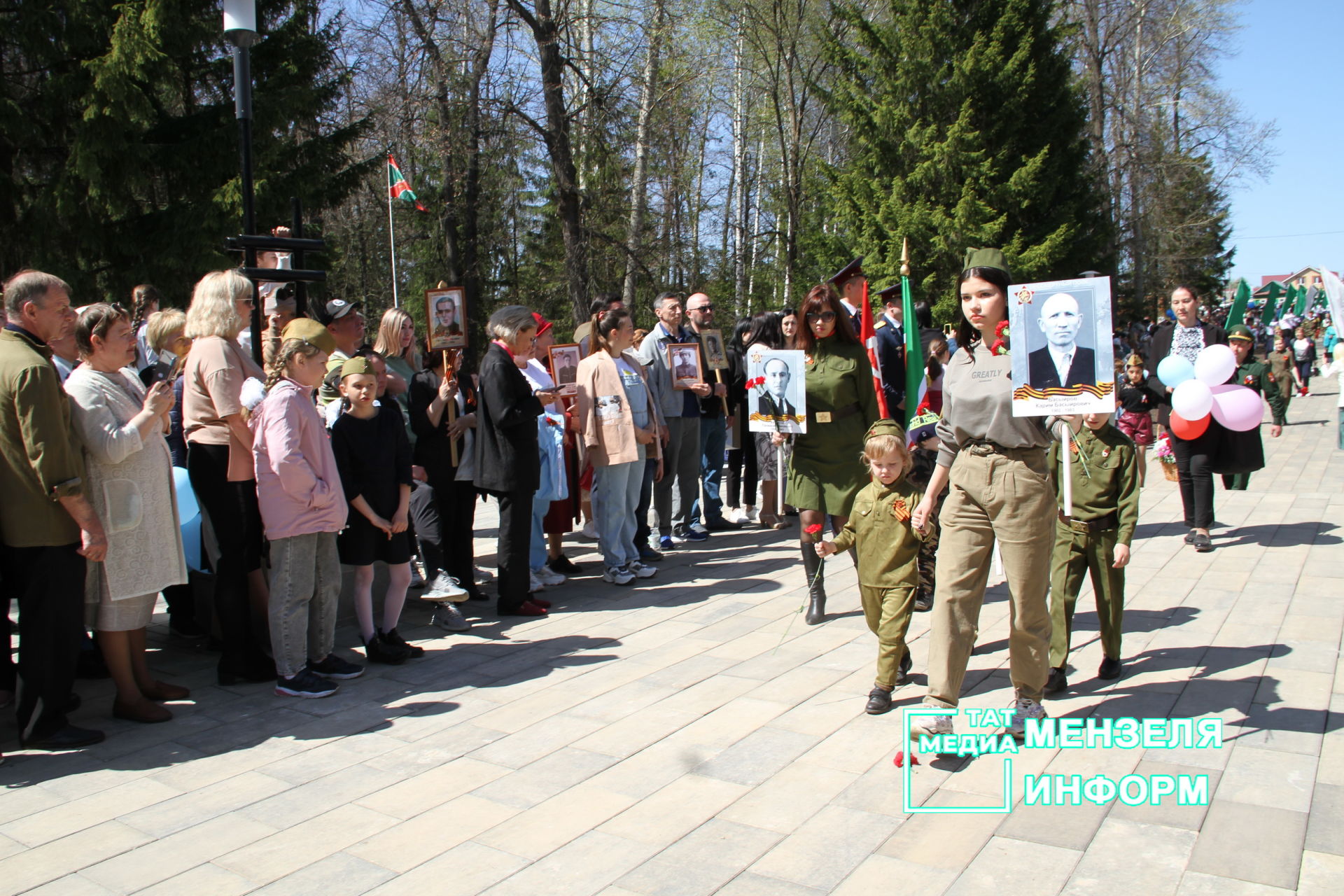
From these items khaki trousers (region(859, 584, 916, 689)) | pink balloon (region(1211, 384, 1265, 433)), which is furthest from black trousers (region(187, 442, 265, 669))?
pink balloon (region(1211, 384, 1265, 433))

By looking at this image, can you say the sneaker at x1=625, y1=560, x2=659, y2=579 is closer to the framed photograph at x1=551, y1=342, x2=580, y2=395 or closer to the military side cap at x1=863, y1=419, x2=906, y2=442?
the framed photograph at x1=551, y1=342, x2=580, y2=395

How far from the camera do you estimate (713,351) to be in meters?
9.26

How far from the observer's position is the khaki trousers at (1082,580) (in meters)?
4.68

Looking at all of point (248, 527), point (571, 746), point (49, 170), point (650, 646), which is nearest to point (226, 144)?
point (49, 170)

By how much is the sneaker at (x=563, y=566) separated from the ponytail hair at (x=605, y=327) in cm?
171

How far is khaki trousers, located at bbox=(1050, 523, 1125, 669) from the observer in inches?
184

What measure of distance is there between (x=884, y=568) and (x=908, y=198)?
71.1 feet

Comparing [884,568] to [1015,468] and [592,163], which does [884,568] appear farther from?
[592,163]

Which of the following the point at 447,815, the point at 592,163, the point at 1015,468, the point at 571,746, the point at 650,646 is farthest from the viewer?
the point at 592,163

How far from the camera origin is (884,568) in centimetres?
462

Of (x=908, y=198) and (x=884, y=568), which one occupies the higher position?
(x=908, y=198)

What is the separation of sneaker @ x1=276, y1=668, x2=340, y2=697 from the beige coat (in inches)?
112

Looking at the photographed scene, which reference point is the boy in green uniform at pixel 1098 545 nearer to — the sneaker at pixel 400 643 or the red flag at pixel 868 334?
the red flag at pixel 868 334

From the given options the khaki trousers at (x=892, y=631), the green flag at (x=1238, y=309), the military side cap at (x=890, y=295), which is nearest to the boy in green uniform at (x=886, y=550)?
the khaki trousers at (x=892, y=631)
